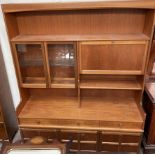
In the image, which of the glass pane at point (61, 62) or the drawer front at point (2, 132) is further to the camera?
the drawer front at point (2, 132)

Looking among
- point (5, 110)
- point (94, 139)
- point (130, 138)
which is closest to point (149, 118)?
point (130, 138)

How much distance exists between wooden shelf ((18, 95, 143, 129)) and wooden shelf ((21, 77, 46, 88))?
0.95 ft

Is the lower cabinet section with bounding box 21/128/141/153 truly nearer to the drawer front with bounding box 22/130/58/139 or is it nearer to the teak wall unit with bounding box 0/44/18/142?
the drawer front with bounding box 22/130/58/139

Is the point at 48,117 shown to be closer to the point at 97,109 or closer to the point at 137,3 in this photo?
the point at 97,109

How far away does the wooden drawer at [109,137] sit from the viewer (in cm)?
193

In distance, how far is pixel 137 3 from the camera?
1517mm

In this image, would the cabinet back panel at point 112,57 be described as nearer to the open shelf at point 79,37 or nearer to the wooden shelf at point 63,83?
the open shelf at point 79,37

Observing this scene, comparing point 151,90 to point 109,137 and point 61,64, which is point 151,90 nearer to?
point 109,137

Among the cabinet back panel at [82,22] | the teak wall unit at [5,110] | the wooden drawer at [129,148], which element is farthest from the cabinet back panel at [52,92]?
the wooden drawer at [129,148]

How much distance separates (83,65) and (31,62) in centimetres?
62

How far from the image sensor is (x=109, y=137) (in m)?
1.95

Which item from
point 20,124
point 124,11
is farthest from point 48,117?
point 124,11

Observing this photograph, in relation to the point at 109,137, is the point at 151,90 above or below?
above

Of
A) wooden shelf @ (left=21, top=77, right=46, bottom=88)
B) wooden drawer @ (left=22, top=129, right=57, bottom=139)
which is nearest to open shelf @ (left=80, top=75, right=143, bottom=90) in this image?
wooden shelf @ (left=21, top=77, right=46, bottom=88)
